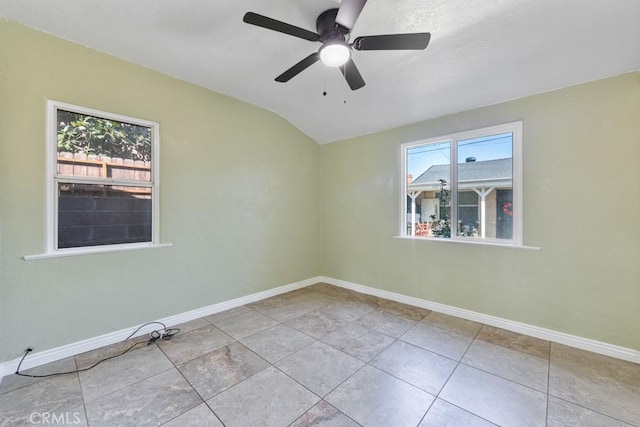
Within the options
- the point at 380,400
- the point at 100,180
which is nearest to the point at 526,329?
the point at 380,400

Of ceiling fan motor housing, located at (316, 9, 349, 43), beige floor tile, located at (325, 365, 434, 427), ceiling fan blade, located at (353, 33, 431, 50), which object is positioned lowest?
beige floor tile, located at (325, 365, 434, 427)

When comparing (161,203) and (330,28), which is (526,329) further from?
(161,203)

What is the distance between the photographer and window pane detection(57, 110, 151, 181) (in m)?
2.32

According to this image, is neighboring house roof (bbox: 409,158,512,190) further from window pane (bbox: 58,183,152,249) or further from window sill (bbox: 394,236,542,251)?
window pane (bbox: 58,183,152,249)

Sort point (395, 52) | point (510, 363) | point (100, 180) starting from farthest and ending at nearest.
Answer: point (100, 180), point (395, 52), point (510, 363)

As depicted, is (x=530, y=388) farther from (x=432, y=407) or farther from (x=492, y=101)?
(x=492, y=101)

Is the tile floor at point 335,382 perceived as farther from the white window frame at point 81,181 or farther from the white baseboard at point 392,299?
the white window frame at point 81,181

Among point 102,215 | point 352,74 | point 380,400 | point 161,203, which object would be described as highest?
point 352,74

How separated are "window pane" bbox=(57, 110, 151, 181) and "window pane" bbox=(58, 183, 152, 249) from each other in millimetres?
146

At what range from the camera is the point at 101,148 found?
8.16 feet

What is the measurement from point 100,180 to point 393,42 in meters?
2.88

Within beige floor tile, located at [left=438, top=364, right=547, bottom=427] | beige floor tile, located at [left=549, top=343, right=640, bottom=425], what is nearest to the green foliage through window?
beige floor tile, located at [left=438, top=364, right=547, bottom=427]

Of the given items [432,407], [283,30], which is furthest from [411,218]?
[283,30]

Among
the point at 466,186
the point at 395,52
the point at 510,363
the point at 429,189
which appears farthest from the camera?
the point at 429,189
